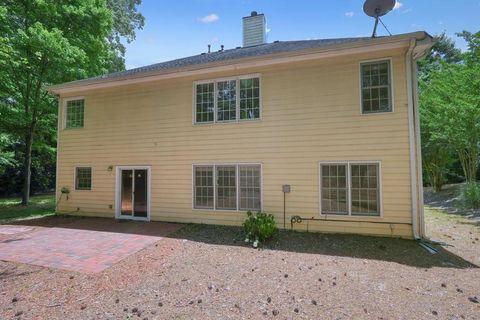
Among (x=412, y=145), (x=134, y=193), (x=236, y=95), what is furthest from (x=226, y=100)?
(x=412, y=145)

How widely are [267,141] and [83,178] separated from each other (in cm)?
735

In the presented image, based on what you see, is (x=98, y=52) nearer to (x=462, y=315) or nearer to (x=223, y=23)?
(x=223, y=23)

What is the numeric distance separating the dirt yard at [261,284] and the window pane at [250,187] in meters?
1.94

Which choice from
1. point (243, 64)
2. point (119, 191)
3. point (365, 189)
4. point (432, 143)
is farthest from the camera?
point (432, 143)

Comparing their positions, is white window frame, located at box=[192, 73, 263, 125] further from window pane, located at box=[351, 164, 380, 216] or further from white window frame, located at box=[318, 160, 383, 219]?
window pane, located at box=[351, 164, 380, 216]

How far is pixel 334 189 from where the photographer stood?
304 inches

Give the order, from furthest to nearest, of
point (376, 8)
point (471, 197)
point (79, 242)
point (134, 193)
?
1. point (471, 197)
2. point (134, 193)
3. point (376, 8)
4. point (79, 242)

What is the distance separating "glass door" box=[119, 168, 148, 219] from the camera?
991 centimetres

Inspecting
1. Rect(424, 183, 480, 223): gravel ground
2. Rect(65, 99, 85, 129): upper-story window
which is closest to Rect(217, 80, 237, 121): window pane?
Rect(65, 99, 85, 129): upper-story window

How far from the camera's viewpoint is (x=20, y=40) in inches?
473

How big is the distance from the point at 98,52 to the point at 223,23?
8347mm

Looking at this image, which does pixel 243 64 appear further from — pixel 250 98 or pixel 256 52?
pixel 256 52

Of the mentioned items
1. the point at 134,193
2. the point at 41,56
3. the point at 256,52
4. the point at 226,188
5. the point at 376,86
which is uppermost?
the point at 41,56

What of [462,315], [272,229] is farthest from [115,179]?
[462,315]
